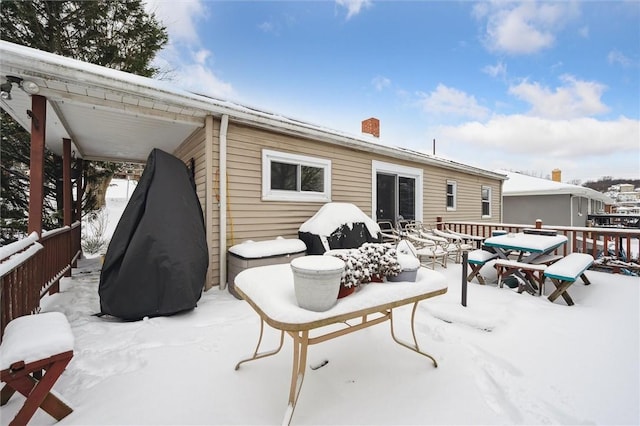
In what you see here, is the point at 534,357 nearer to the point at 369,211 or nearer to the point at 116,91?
the point at 369,211

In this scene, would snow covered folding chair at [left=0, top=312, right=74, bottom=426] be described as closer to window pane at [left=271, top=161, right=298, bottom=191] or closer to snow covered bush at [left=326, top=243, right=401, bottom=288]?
snow covered bush at [left=326, top=243, right=401, bottom=288]

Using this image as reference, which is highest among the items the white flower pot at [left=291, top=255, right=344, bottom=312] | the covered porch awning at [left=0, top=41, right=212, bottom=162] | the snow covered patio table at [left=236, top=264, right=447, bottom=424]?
the covered porch awning at [left=0, top=41, right=212, bottom=162]

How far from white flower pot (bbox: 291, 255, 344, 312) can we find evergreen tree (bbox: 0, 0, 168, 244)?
788 cm

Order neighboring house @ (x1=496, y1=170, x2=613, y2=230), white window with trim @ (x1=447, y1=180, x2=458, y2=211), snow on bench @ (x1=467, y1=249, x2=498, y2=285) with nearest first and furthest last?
1. snow on bench @ (x1=467, y1=249, x2=498, y2=285)
2. white window with trim @ (x1=447, y1=180, x2=458, y2=211)
3. neighboring house @ (x1=496, y1=170, x2=613, y2=230)

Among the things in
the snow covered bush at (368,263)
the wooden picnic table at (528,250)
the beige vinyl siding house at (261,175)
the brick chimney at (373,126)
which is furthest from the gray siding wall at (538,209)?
the snow covered bush at (368,263)

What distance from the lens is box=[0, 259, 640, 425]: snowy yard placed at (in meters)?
1.57

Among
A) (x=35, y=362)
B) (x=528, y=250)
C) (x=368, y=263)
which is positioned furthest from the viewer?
(x=528, y=250)

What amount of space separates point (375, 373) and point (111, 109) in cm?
439

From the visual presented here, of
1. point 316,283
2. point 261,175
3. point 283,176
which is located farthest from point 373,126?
point 316,283

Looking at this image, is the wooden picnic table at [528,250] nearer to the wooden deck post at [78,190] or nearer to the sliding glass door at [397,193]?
the sliding glass door at [397,193]

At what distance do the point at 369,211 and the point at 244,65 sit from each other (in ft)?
21.3

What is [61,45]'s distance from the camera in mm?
7234

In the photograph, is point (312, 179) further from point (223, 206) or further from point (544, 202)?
point (544, 202)

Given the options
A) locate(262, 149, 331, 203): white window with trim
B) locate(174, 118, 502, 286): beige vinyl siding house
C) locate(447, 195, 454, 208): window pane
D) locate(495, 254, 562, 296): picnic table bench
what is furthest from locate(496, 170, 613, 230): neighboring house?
locate(262, 149, 331, 203): white window with trim
